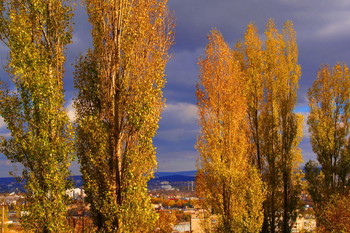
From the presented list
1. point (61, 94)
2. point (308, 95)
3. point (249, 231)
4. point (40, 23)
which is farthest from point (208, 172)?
point (308, 95)

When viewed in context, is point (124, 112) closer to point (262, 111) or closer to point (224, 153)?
point (224, 153)

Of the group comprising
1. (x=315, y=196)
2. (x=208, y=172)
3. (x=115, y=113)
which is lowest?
(x=315, y=196)

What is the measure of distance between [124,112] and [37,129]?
2.46 m

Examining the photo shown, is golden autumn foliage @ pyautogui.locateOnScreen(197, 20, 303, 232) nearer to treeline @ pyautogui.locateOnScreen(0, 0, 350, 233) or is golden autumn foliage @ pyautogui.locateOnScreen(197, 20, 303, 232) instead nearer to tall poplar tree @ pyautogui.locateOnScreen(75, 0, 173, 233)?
treeline @ pyautogui.locateOnScreen(0, 0, 350, 233)

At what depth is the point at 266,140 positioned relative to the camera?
21797 mm

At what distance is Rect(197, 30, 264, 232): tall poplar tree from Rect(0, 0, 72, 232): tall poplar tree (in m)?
6.56

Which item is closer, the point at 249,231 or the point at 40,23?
the point at 40,23

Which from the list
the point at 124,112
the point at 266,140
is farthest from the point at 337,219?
the point at 124,112

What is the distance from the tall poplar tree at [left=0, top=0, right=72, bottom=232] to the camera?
10445 millimetres

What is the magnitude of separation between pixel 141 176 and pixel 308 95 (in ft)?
57.1

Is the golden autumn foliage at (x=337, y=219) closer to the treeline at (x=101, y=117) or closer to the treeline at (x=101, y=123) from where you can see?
the treeline at (x=101, y=123)

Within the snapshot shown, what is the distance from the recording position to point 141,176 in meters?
10.6

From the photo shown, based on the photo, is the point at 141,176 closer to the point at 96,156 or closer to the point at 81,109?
the point at 96,156

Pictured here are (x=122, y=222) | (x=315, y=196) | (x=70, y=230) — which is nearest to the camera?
(x=122, y=222)
